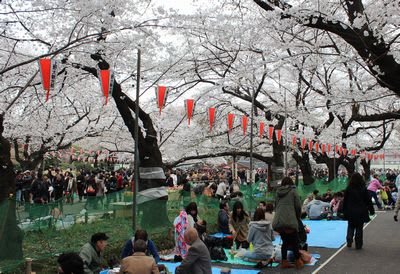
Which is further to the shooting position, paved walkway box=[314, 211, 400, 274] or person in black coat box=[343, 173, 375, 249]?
person in black coat box=[343, 173, 375, 249]

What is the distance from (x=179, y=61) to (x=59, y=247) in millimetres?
6947

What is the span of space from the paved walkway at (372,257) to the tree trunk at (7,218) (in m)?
5.20

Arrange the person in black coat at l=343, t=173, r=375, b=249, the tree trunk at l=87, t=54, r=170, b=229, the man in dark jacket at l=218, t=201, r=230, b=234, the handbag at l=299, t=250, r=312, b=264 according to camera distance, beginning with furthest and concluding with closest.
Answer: the man in dark jacket at l=218, t=201, r=230, b=234, the tree trunk at l=87, t=54, r=170, b=229, the person in black coat at l=343, t=173, r=375, b=249, the handbag at l=299, t=250, r=312, b=264

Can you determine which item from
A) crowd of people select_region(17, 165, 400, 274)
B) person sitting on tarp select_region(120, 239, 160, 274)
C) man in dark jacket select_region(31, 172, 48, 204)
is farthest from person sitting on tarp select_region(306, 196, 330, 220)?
person sitting on tarp select_region(120, 239, 160, 274)

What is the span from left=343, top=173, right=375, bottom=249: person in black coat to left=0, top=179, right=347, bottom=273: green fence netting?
3.97m

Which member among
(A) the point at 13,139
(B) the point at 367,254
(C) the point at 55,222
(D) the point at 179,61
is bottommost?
(B) the point at 367,254

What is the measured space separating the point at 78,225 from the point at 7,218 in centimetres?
259

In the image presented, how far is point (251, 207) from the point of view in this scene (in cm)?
1460

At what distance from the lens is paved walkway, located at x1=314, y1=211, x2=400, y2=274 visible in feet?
24.6

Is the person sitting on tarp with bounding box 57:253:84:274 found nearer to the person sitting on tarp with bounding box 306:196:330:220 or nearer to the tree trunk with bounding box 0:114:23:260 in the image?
the tree trunk with bounding box 0:114:23:260

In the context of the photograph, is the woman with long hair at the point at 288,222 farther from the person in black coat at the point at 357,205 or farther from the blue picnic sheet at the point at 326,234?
the blue picnic sheet at the point at 326,234

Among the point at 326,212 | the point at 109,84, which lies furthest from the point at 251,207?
the point at 109,84

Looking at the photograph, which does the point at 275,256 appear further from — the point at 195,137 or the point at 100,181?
the point at 195,137

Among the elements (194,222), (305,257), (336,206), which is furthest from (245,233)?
(336,206)
